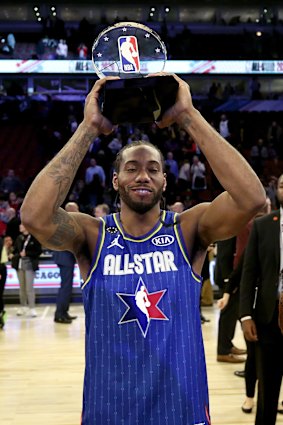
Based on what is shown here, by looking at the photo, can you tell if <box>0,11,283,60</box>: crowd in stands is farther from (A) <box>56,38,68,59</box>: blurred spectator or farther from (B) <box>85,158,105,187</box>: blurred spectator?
(B) <box>85,158,105,187</box>: blurred spectator

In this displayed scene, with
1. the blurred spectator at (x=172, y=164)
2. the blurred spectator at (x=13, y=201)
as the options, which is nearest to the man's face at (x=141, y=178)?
the blurred spectator at (x=13, y=201)

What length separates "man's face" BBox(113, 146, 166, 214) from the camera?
2.04 metres

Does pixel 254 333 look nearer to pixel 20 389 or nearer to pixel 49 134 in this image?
pixel 20 389

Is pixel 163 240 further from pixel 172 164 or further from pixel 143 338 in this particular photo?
pixel 172 164

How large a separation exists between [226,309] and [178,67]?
11.8 m

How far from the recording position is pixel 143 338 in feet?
6.45

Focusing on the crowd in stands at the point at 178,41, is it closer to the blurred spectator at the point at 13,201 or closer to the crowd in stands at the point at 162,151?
the crowd in stands at the point at 162,151

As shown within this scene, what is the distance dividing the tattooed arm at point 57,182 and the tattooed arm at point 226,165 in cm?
23

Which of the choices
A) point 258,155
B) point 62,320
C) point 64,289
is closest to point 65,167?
point 64,289

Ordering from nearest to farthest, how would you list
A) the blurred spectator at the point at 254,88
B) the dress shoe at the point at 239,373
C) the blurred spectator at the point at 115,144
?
the dress shoe at the point at 239,373 → the blurred spectator at the point at 115,144 → the blurred spectator at the point at 254,88

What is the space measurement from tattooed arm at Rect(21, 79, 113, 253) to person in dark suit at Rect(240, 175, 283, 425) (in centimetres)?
182

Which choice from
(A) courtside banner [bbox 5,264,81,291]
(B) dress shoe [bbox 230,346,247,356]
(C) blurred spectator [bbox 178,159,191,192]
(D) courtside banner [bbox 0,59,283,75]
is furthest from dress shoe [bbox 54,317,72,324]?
(D) courtside banner [bbox 0,59,283,75]

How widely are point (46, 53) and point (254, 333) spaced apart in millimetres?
14373

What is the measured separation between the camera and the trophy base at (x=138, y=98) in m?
1.85
